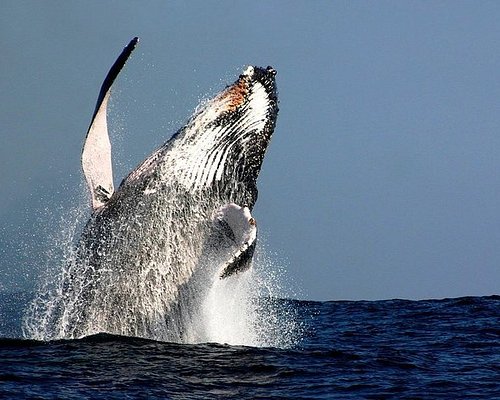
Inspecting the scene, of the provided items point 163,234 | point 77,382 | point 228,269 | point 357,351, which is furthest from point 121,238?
point 357,351

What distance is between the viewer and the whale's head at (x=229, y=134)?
12688 mm

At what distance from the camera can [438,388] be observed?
1148 centimetres

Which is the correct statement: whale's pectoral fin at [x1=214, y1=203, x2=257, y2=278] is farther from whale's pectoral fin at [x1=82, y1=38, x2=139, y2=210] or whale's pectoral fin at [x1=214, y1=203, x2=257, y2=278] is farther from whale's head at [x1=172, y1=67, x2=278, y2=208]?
whale's pectoral fin at [x1=82, y1=38, x2=139, y2=210]

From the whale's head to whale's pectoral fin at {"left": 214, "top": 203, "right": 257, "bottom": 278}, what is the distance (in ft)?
1.30

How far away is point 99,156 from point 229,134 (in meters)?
1.89

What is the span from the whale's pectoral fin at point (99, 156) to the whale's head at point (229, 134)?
1048 mm

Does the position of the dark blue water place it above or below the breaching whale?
below

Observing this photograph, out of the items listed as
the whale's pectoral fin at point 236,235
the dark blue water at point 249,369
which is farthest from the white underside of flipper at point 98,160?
the dark blue water at point 249,369

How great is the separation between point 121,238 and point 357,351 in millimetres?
4239

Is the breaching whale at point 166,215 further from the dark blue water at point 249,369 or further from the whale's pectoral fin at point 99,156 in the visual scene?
the dark blue water at point 249,369

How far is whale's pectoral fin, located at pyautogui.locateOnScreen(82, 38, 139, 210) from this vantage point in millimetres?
12945

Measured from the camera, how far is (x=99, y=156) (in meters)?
13.1

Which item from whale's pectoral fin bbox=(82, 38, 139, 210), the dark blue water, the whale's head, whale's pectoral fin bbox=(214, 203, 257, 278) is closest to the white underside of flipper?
whale's pectoral fin bbox=(82, 38, 139, 210)

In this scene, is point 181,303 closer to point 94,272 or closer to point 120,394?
point 94,272
